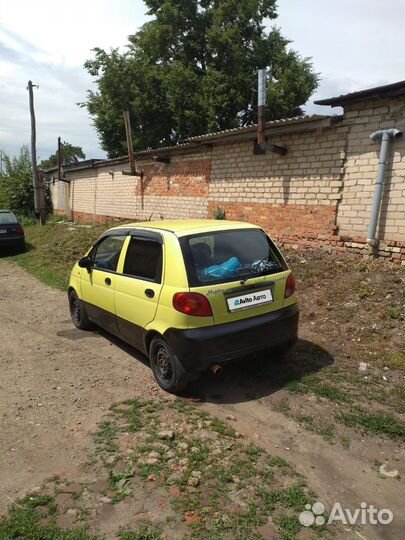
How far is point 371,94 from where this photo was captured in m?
6.33

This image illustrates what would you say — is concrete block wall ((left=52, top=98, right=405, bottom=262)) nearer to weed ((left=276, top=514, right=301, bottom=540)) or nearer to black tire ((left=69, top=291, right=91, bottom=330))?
black tire ((left=69, top=291, right=91, bottom=330))

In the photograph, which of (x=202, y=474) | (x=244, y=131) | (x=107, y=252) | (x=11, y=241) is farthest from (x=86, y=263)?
(x=11, y=241)

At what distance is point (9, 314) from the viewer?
6.90 m

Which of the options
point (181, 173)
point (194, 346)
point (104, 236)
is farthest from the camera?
point (181, 173)

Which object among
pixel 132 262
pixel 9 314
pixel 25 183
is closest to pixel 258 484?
pixel 132 262

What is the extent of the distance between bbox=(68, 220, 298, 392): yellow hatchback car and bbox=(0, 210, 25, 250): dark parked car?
10359mm

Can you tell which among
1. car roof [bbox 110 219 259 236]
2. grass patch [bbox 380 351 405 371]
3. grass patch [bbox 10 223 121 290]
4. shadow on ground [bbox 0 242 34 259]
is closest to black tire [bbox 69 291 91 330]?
car roof [bbox 110 219 259 236]

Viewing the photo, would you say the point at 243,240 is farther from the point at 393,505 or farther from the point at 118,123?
the point at 118,123

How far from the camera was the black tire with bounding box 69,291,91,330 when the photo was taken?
5695 mm

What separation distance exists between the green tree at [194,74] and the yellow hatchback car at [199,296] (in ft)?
60.7

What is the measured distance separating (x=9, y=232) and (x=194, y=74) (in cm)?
1412

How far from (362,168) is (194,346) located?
194 inches

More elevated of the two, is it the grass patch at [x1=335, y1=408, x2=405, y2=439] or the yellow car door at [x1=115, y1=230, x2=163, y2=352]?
the yellow car door at [x1=115, y1=230, x2=163, y2=352]

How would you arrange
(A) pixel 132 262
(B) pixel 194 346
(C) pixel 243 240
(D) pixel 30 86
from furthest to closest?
(D) pixel 30 86
(A) pixel 132 262
(C) pixel 243 240
(B) pixel 194 346
